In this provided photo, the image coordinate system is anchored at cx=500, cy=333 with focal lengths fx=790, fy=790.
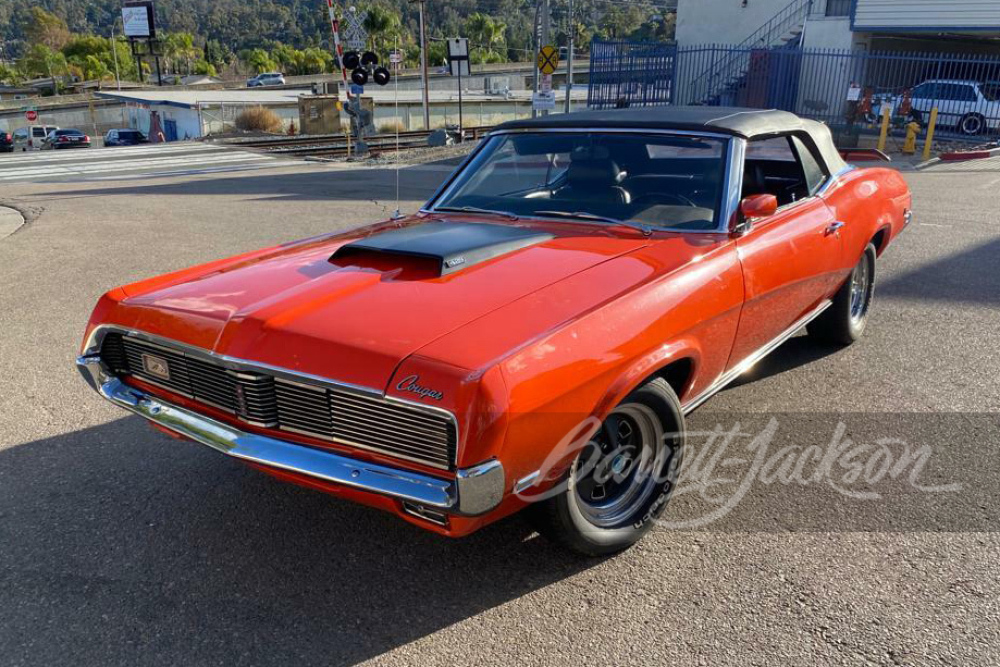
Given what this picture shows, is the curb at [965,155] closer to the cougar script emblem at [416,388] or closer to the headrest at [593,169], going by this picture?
the headrest at [593,169]

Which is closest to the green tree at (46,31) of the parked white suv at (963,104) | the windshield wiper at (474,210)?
the parked white suv at (963,104)

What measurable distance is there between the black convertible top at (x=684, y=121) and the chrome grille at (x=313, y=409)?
218cm

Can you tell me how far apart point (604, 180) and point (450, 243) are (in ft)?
3.34

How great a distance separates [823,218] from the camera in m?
4.20

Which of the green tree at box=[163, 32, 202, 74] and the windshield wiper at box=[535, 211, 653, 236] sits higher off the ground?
the green tree at box=[163, 32, 202, 74]

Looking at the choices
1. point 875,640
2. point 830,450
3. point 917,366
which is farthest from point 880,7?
point 875,640

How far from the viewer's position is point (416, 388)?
226 centimetres

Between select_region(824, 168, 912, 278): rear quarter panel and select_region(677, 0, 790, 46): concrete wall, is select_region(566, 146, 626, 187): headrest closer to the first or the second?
select_region(824, 168, 912, 278): rear quarter panel

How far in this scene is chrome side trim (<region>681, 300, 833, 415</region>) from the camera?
3293 mm

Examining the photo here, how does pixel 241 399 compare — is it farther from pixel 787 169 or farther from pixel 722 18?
pixel 722 18

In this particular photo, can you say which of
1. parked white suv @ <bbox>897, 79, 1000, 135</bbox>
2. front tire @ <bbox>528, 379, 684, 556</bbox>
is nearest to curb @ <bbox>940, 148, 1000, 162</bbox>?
parked white suv @ <bbox>897, 79, 1000, 135</bbox>

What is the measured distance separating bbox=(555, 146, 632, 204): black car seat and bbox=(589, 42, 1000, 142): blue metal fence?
17692mm

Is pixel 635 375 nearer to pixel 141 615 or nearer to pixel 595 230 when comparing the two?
pixel 595 230

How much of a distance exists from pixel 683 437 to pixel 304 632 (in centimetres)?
151
